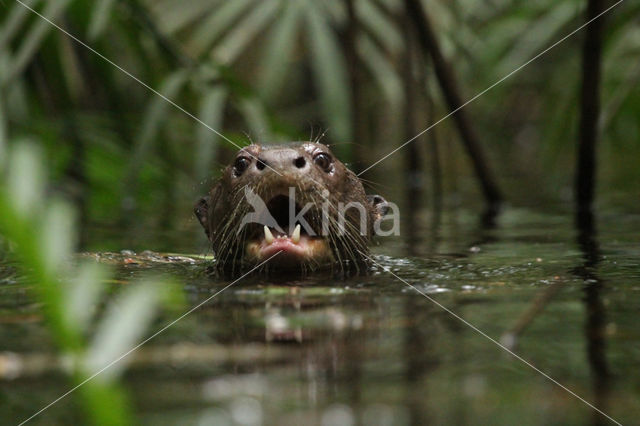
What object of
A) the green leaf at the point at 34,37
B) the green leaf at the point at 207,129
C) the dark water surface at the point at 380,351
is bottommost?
the dark water surface at the point at 380,351

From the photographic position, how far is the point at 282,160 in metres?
2.57

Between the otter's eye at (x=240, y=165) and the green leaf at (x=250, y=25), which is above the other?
the green leaf at (x=250, y=25)

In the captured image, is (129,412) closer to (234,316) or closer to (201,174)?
(234,316)

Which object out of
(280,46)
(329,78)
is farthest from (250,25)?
(329,78)

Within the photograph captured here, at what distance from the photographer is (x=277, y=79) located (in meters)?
4.86

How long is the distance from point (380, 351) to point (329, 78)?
297 cm

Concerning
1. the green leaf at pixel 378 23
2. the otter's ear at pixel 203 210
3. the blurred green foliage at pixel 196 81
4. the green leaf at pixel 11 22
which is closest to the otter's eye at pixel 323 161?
the otter's ear at pixel 203 210

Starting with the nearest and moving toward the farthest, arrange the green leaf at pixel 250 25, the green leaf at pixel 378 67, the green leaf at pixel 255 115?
1. the green leaf at pixel 255 115
2. the green leaf at pixel 250 25
3. the green leaf at pixel 378 67

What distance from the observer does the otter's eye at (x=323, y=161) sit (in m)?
2.83

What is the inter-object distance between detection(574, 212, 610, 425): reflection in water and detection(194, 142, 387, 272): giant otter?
64 cm

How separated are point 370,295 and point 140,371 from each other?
0.87 metres

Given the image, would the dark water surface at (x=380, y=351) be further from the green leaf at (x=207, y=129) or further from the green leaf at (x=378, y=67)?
the green leaf at (x=378, y=67)

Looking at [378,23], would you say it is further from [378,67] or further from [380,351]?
[380,351]

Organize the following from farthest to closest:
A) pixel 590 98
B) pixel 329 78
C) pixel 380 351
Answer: pixel 329 78
pixel 590 98
pixel 380 351
